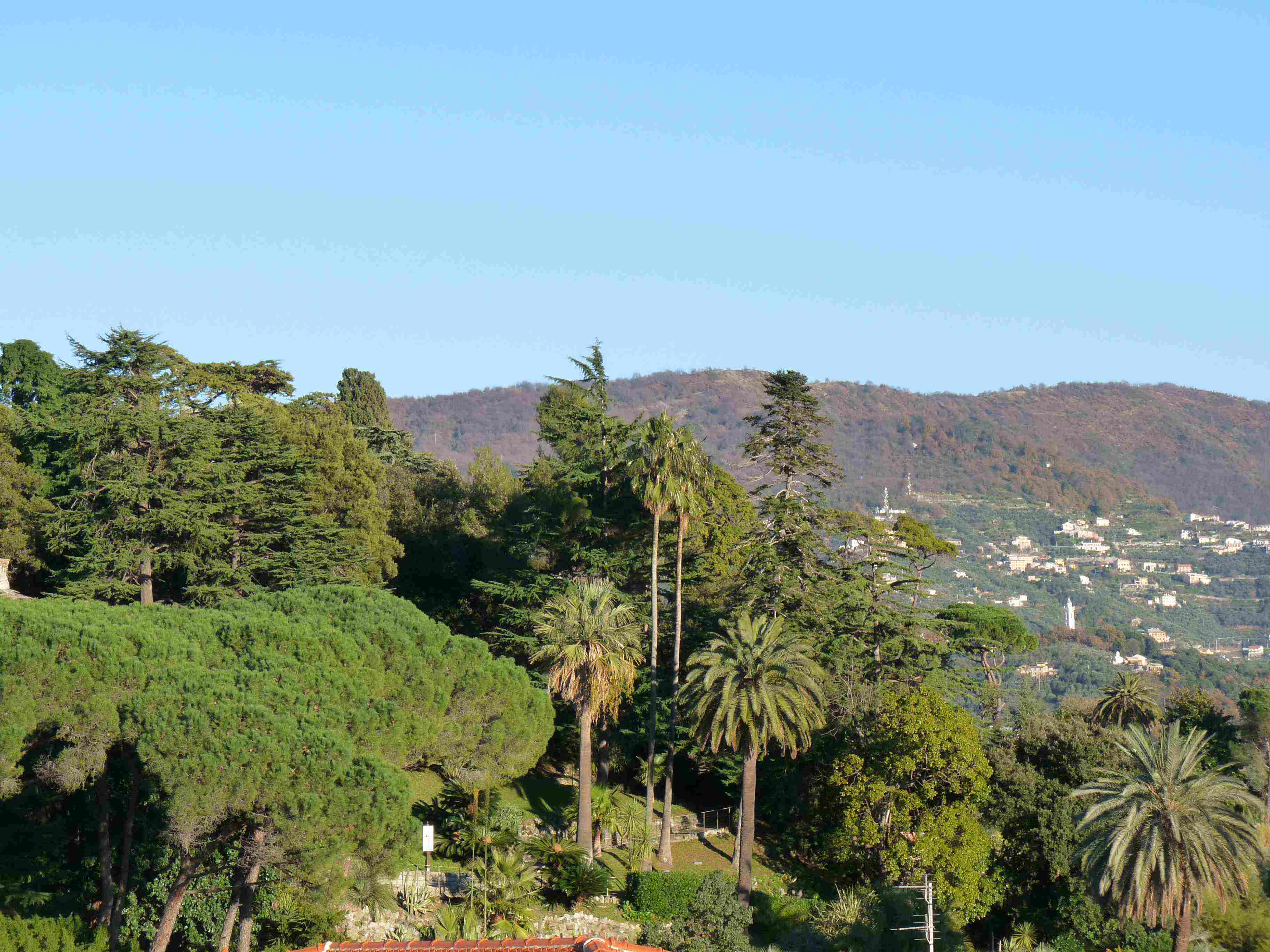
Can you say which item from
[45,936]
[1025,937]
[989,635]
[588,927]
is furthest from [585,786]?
[989,635]

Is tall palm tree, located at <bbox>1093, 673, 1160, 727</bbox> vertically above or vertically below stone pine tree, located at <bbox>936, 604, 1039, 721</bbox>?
below

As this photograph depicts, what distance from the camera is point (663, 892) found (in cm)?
4169

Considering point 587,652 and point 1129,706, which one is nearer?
point 587,652

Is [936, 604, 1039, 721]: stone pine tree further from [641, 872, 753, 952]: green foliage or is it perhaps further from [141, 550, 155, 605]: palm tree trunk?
[141, 550, 155, 605]: palm tree trunk

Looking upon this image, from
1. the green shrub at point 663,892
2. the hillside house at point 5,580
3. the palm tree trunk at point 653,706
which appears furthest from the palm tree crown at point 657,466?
the hillside house at point 5,580

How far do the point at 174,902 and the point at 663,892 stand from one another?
16.4 meters

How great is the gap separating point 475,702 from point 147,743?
36.9ft

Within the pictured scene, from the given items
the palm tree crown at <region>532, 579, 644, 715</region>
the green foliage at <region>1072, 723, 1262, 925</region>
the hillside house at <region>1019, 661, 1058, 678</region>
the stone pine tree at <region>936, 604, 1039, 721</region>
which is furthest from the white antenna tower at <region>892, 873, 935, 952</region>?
the hillside house at <region>1019, 661, 1058, 678</region>

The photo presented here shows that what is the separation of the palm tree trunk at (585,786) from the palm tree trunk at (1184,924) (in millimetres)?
18536

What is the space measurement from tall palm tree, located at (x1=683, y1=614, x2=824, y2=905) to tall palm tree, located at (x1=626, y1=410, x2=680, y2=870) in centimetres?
539

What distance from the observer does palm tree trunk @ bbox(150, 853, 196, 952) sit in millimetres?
29766

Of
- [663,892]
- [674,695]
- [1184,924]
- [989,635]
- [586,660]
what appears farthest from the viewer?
[989,635]

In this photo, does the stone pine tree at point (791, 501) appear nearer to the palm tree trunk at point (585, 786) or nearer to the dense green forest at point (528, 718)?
the dense green forest at point (528, 718)

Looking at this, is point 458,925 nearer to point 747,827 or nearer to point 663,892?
point 663,892
